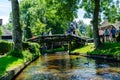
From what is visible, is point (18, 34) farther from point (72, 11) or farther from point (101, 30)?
point (101, 30)

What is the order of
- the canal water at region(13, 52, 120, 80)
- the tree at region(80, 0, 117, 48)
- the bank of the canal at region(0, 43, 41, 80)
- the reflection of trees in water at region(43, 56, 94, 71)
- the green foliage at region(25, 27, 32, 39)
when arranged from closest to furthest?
1. the bank of the canal at region(0, 43, 41, 80)
2. the canal water at region(13, 52, 120, 80)
3. the reflection of trees in water at region(43, 56, 94, 71)
4. the tree at region(80, 0, 117, 48)
5. the green foliage at region(25, 27, 32, 39)

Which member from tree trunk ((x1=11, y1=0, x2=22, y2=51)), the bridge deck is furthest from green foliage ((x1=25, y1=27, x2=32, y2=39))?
tree trunk ((x1=11, y1=0, x2=22, y2=51))

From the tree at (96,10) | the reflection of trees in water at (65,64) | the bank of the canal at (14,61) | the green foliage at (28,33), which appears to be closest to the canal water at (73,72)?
the reflection of trees in water at (65,64)

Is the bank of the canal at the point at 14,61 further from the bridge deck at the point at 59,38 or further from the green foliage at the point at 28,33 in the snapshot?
the green foliage at the point at 28,33

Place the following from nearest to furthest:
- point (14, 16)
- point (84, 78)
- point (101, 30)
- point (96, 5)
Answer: point (84, 78) → point (14, 16) → point (96, 5) → point (101, 30)

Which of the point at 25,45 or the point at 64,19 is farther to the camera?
the point at 64,19

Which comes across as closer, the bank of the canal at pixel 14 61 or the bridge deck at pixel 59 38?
the bank of the canal at pixel 14 61

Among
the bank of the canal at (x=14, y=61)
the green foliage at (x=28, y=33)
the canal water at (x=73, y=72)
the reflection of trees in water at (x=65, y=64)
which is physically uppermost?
the green foliage at (x=28, y=33)

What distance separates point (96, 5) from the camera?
134ft

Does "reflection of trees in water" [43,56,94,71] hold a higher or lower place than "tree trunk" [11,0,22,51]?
lower

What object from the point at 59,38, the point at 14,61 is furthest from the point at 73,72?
the point at 59,38

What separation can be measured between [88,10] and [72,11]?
2555 mm

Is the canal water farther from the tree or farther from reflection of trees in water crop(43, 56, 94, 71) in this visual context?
the tree

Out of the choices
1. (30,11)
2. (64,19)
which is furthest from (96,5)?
(30,11)
